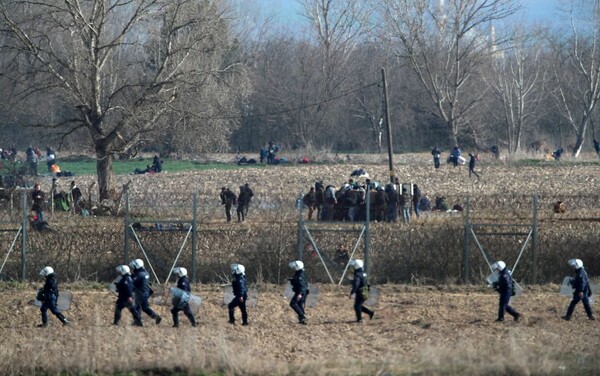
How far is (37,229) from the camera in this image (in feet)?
79.8

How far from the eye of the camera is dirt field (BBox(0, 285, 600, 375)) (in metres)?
15.0

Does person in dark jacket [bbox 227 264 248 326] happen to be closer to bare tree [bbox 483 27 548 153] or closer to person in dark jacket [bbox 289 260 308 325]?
person in dark jacket [bbox 289 260 308 325]

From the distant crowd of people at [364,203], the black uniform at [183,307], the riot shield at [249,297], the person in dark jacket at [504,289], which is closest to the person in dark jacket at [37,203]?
the distant crowd of people at [364,203]

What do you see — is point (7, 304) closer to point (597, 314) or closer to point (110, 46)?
point (597, 314)

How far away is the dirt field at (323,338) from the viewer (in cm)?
1497

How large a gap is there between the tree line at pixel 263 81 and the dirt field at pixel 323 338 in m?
13.2

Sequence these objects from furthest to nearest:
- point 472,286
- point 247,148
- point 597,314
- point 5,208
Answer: point 247,148 → point 5,208 → point 472,286 → point 597,314

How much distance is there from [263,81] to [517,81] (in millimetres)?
19638

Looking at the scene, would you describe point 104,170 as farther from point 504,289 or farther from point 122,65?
point 504,289

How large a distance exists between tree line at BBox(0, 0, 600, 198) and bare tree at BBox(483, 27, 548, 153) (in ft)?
0.66

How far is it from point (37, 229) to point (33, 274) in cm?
112

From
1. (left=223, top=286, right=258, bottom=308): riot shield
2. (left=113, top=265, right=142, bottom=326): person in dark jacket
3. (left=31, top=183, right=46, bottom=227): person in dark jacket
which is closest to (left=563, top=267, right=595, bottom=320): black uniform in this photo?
(left=223, top=286, right=258, bottom=308): riot shield

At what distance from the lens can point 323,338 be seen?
59.0ft

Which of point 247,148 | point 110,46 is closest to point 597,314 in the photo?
point 110,46
